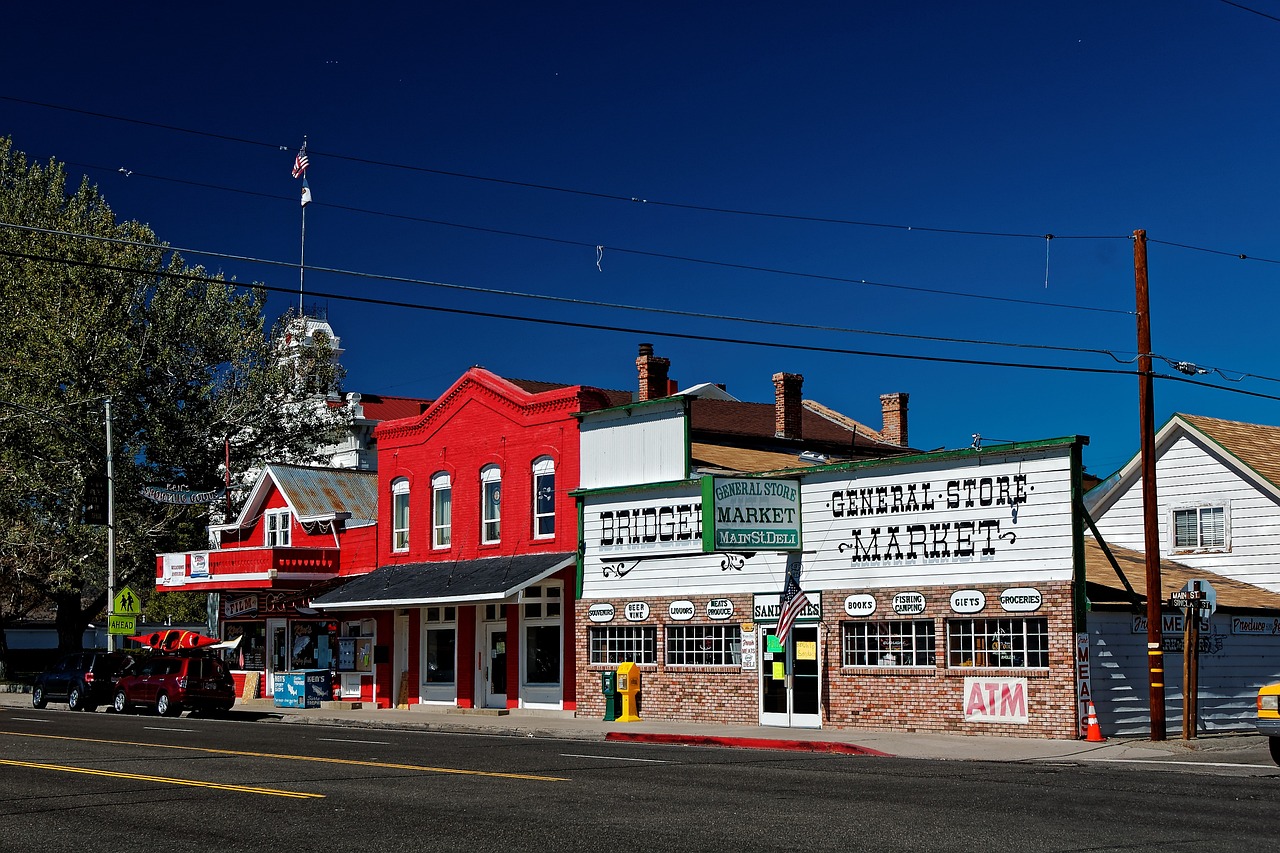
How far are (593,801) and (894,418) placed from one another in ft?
133

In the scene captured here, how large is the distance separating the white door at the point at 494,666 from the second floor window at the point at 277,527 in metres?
11.7

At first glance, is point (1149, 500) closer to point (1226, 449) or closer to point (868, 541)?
point (868, 541)

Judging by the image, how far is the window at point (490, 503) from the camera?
36438mm

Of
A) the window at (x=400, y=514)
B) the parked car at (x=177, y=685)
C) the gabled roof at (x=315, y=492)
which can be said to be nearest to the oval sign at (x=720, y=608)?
the window at (x=400, y=514)

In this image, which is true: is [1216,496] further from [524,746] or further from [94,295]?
[94,295]

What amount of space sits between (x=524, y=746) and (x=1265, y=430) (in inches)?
859

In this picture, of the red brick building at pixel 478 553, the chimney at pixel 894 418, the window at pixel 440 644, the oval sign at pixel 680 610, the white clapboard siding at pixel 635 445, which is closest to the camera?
the oval sign at pixel 680 610

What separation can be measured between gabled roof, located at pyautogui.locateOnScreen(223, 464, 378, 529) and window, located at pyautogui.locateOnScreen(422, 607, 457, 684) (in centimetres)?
604

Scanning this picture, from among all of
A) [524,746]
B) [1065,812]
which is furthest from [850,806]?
[524,746]

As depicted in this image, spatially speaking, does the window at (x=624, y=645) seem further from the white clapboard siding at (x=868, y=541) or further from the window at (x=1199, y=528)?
the window at (x=1199, y=528)

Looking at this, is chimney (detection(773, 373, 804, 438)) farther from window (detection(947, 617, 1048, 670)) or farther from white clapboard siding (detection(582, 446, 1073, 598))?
window (detection(947, 617, 1048, 670))

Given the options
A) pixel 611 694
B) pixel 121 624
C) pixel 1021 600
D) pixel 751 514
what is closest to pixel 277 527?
pixel 121 624

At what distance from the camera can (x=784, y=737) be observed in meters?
25.5

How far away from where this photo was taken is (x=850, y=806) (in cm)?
1390
